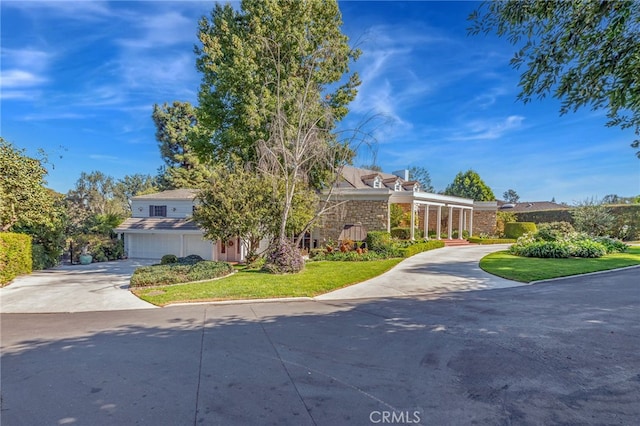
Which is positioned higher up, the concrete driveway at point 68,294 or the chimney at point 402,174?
the chimney at point 402,174

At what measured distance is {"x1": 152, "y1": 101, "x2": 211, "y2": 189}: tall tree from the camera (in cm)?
3266

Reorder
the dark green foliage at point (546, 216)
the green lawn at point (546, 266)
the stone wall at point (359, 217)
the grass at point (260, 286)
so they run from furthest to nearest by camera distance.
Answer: the dark green foliage at point (546, 216) → the stone wall at point (359, 217) → the green lawn at point (546, 266) → the grass at point (260, 286)

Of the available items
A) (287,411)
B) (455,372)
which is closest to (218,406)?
(287,411)

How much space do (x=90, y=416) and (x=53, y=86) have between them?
47.4ft

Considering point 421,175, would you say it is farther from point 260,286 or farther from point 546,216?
point 260,286

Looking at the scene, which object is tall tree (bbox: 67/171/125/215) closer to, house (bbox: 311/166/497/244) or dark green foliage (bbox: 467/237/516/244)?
house (bbox: 311/166/497/244)

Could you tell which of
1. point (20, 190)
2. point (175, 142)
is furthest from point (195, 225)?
point (175, 142)

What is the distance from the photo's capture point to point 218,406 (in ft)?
10.6

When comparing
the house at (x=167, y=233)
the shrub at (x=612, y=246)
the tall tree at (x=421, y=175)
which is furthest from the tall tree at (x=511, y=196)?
the house at (x=167, y=233)

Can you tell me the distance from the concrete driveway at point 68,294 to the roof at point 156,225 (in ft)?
20.3

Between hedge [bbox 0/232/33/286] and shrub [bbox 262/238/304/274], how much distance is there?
970 centimetres

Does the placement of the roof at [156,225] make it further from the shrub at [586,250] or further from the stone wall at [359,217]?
the shrub at [586,250]

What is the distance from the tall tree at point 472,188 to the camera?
42500 mm

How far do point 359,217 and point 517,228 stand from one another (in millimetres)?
16250
